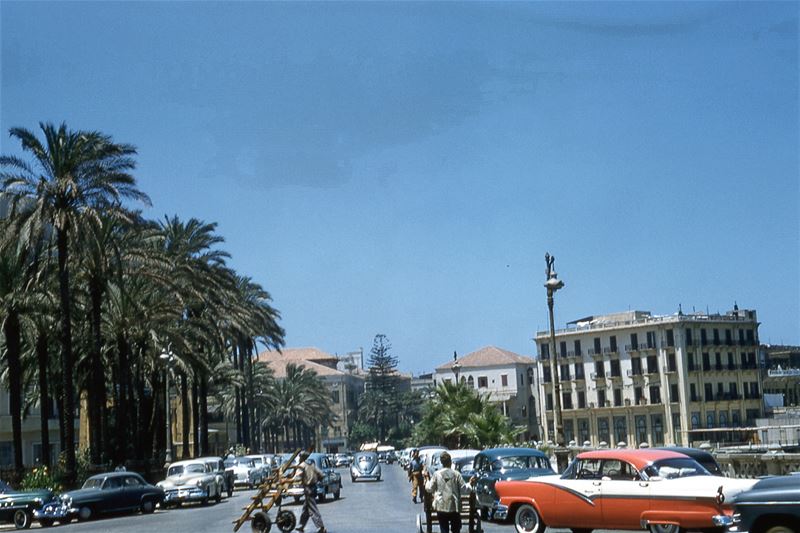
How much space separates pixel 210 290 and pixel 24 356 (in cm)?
1090

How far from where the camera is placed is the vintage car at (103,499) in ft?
99.5

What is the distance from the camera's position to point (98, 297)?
4412 cm

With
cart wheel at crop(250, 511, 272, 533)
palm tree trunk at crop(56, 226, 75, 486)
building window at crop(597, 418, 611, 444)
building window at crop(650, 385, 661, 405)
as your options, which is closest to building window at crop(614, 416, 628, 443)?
building window at crop(597, 418, 611, 444)

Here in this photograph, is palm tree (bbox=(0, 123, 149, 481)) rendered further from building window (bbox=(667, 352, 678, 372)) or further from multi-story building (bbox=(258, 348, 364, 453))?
multi-story building (bbox=(258, 348, 364, 453))

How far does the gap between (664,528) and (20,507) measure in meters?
21.1

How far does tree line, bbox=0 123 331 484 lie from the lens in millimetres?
40406

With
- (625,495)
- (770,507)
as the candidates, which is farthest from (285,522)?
(770,507)

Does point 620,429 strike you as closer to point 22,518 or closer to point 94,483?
point 94,483

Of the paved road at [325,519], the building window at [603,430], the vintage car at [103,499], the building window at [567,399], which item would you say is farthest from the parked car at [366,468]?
the building window at [567,399]

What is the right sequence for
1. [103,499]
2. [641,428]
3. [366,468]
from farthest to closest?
[641,428] < [366,468] < [103,499]

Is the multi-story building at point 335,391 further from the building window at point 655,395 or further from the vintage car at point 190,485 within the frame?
the vintage car at point 190,485

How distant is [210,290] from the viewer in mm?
57250

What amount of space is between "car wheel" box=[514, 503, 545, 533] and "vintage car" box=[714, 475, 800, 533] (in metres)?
4.71

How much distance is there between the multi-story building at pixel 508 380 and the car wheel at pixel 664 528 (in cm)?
11064
